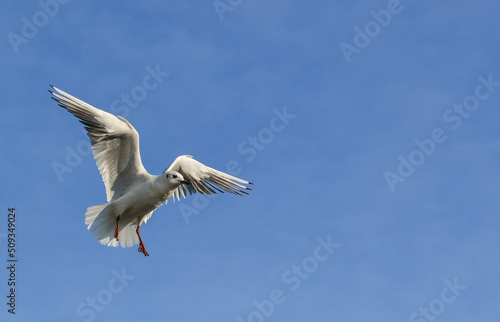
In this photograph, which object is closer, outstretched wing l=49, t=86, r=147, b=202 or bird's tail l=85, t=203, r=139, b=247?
outstretched wing l=49, t=86, r=147, b=202

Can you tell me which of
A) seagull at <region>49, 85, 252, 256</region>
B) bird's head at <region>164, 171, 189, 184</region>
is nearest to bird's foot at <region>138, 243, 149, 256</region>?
seagull at <region>49, 85, 252, 256</region>

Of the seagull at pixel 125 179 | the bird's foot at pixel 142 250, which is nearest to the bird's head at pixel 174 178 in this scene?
the seagull at pixel 125 179

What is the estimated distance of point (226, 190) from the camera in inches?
871

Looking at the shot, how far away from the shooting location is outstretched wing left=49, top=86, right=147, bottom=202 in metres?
20.8

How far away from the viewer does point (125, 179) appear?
21672mm

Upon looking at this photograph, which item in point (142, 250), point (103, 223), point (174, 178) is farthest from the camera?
point (142, 250)

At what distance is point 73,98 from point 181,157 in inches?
112

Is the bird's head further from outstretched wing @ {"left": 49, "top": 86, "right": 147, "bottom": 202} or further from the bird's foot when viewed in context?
the bird's foot

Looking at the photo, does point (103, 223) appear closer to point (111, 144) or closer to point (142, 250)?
point (142, 250)

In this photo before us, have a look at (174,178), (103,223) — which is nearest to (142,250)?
(103,223)

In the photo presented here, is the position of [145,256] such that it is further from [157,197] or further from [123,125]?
[123,125]

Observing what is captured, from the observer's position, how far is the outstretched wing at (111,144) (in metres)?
20.8

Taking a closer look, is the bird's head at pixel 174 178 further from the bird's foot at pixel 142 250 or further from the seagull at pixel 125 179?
the bird's foot at pixel 142 250

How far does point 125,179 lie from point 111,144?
0.93 meters
